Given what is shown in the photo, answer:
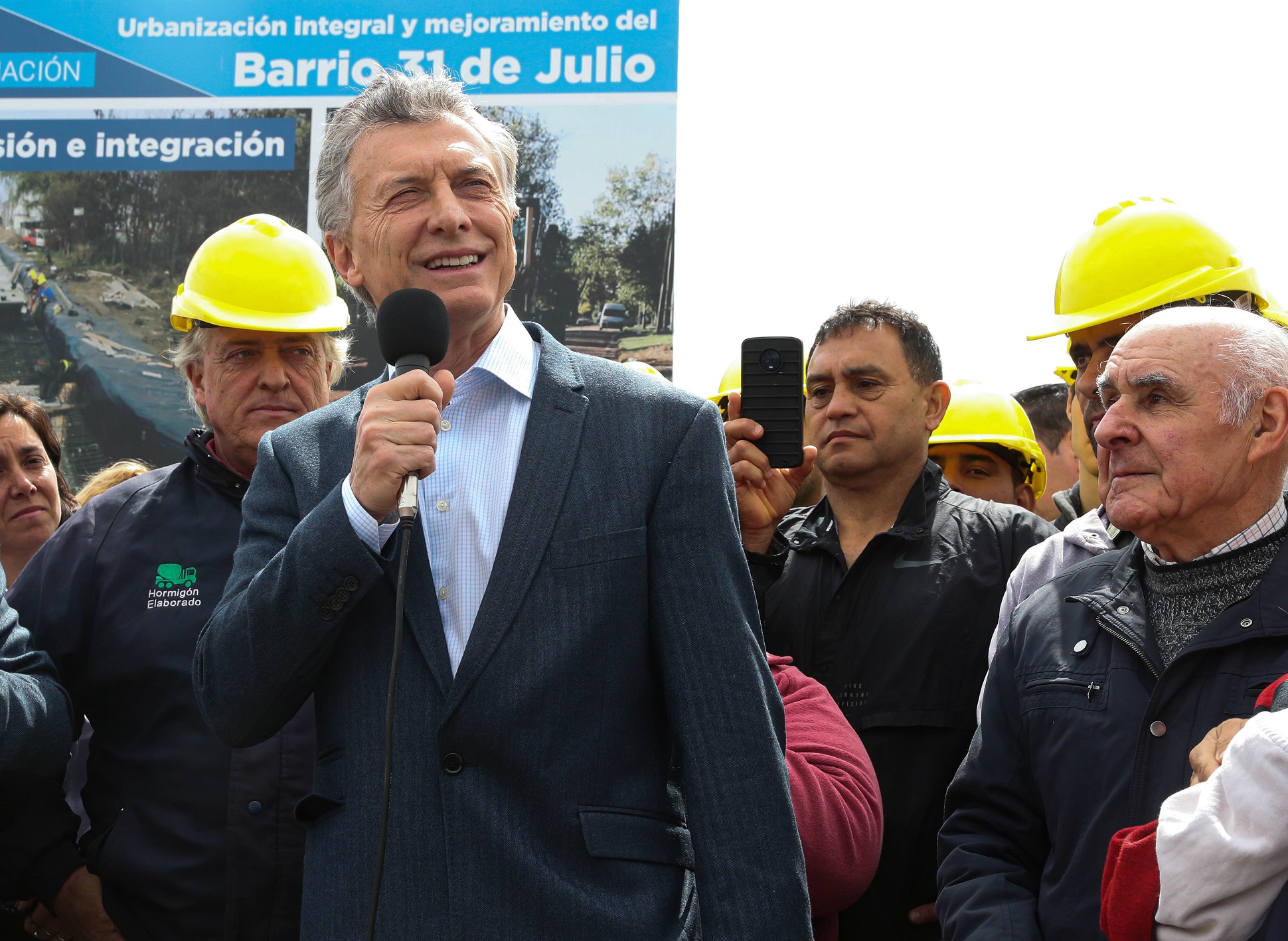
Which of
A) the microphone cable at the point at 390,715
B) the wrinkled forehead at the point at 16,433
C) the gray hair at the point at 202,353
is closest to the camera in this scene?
the microphone cable at the point at 390,715

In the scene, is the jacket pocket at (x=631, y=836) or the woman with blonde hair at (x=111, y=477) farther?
the woman with blonde hair at (x=111, y=477)

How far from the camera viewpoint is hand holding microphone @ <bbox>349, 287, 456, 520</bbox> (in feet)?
6.03

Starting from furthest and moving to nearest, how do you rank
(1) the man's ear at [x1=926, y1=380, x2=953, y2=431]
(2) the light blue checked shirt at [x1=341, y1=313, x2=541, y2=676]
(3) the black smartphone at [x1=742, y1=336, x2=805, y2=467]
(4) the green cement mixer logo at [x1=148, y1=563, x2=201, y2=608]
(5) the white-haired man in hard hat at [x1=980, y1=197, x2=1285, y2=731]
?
(1) the man's ear at [x1=926, y1=380, x2=953, y2=431], (5) the white-haired man in hard hat at [x1=980, y1=197, x2=1285, y2=731], (3) the black smartphone at [x1=742, y1=336, x2=805, y2=467], (4) the green cement mixer logo at [x1=148, y1=563, x2=201, y2=608], (2) the light blue checked shirt at [x1=341, y1=313, x2=541, y2=676]

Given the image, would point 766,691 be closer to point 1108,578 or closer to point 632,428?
point 632,428

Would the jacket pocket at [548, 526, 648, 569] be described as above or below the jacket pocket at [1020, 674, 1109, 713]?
above

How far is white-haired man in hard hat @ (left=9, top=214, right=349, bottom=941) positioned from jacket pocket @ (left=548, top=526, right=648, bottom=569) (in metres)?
1.50

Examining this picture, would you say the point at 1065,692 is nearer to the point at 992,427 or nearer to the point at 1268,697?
the point at 1268,697

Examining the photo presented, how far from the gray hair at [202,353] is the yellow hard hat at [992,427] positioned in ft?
10.3

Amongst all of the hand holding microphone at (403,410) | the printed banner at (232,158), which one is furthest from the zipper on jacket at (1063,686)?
the printed banner at (232,158)

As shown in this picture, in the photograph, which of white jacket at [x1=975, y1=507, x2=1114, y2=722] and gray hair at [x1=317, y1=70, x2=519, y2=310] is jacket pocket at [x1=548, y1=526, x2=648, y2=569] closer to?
gray hair at [x1=317, y1=70, x2=519, y2=310]

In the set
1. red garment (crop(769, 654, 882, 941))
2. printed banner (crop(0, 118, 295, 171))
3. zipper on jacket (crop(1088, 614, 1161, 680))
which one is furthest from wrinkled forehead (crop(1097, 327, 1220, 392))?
printed banner (crop(0, 118, 295, 171))

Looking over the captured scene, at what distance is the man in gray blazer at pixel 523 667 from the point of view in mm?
1897

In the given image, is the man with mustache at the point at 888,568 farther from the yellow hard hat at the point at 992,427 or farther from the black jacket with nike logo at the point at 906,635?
the yellow hard hat at the point at 992,427

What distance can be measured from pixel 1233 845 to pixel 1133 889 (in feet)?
0.74
